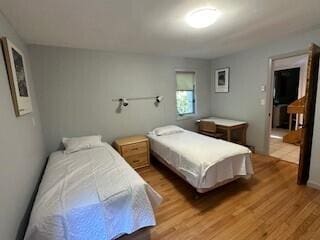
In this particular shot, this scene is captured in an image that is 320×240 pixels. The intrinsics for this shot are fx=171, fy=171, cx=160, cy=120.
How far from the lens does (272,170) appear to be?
9.91 feet

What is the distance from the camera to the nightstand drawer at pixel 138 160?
3.32 metres

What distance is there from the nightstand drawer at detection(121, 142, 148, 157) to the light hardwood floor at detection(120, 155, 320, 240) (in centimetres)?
71

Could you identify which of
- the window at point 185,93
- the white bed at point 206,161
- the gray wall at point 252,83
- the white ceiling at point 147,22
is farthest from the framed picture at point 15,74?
the gray wall at point 252,83

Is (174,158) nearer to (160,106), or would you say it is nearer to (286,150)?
(160,106)

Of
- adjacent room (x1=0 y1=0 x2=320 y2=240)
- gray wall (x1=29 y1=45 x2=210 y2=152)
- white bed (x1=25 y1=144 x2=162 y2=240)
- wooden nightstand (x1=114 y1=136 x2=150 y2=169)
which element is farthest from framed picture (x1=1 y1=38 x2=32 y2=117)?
wooden nightstand (x1=114 y1=136 x2=150 y2=169)

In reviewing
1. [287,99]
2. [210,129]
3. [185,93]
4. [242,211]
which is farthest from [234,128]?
[287,99]

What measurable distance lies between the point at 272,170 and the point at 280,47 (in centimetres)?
222

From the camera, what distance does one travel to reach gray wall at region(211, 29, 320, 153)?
10.4 feet

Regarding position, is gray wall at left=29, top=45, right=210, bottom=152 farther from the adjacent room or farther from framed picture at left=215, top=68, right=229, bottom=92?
framed picture at left=215, top=68, right=229, bottom=92

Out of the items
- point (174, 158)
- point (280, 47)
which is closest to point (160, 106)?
point (174, 158)

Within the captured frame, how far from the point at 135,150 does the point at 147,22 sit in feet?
7.20

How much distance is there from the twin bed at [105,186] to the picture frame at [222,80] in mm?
1978

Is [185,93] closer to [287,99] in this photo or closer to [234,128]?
[234,128]

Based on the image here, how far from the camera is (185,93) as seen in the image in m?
4.46
